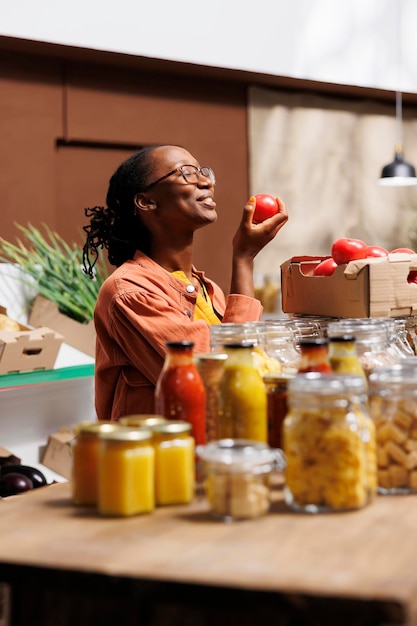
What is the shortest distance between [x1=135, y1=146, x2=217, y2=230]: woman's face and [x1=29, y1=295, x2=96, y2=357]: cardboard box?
1.05 metres

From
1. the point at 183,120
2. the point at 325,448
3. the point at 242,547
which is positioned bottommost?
the point at 242,547

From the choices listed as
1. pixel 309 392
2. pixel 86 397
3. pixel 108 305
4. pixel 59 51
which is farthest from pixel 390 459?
pixel 59 51

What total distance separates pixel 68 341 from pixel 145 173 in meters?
1.17

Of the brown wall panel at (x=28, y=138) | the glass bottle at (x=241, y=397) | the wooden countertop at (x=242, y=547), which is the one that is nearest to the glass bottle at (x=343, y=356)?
the glass bottle at (x=241, y=397)

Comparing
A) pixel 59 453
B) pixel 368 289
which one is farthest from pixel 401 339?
pixel 59 453

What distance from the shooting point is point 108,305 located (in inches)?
95.5

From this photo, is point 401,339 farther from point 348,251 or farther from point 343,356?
point 343,356

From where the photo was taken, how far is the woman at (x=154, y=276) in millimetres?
2381

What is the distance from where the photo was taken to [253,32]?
5676mm

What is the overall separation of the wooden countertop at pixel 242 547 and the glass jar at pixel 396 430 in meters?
0.04

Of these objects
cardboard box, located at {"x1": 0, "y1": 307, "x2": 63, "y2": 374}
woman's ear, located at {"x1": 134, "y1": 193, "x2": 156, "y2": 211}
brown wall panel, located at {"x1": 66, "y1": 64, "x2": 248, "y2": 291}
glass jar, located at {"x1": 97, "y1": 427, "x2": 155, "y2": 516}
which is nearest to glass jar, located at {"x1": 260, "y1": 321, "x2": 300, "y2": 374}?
glass jar, located at {"x1": 97, "y1": 427, "x2": 155, "y2": 516}

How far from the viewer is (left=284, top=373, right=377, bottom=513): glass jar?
1.37 m

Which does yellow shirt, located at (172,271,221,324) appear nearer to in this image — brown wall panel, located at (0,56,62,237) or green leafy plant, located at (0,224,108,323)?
green leafy plant, located at (0,224,108,323)

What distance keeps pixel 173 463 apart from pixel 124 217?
1506 mm
